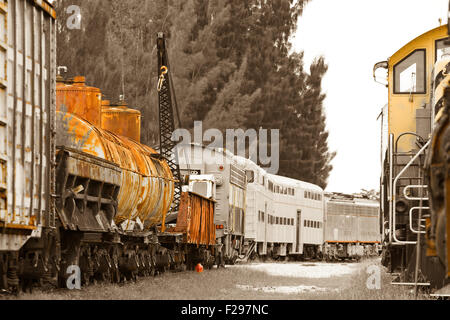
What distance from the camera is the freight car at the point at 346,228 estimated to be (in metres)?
48.0

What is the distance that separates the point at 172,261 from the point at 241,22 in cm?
3206

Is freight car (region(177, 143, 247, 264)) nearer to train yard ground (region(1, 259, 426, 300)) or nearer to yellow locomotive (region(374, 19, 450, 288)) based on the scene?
train yard ground (region(1, 259, 426, 300))

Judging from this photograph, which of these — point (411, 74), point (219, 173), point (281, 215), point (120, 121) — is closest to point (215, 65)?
point (281, 215)

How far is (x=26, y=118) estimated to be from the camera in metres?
11.9

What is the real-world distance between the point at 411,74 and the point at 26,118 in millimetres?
6904

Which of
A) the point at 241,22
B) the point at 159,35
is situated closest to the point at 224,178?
the point at 159,35

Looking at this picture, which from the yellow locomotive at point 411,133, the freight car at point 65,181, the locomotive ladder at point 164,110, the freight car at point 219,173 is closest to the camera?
the freight car at point 65,181

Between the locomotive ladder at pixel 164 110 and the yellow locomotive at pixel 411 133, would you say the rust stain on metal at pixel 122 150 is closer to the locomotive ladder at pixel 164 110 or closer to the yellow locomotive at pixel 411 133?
the locomotive ladder at pixel 164 110

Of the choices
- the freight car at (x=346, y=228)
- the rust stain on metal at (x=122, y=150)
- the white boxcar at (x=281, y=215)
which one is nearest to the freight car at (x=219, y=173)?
the white boxcar at (x=281, y=215)

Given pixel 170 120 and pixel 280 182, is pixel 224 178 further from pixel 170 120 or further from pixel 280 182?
pixel 280 182

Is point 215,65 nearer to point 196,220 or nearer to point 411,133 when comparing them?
point 196,220

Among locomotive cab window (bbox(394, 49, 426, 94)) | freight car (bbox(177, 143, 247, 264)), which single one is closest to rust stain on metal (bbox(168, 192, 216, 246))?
freight car (bbox(177, 143, 247, 264))

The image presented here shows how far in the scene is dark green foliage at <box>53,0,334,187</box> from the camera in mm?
45469

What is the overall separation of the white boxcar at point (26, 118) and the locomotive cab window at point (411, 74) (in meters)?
6.02
